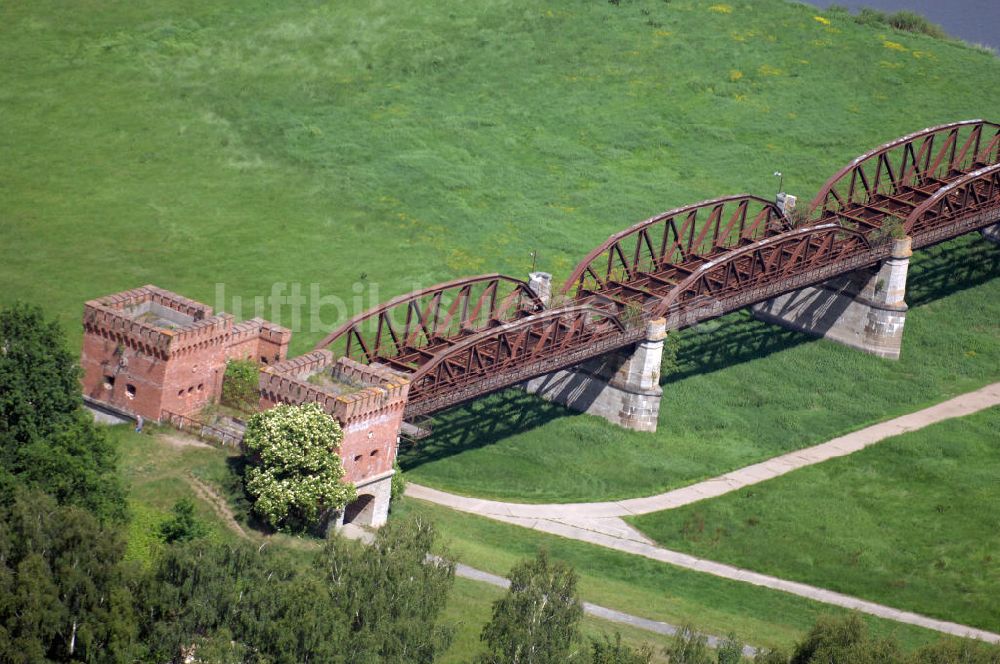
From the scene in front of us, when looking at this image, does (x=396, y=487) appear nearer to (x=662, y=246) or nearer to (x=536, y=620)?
(x=536, y=620)

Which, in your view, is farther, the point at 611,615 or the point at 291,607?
the point at 611,615

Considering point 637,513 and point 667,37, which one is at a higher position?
point 667,37

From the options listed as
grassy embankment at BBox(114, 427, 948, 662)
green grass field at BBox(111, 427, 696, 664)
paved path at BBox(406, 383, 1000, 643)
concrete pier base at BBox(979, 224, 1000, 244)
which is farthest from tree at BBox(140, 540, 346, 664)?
concrete pier base at BBox(979, 224, 1000, 244)

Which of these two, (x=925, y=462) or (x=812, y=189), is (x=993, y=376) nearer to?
(x=925, y=462)

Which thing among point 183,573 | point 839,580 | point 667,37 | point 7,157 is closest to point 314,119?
point 7,157

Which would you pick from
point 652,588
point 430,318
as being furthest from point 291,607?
point 430,318

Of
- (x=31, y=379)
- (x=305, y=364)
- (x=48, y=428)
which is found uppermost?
(x=305, y=364)
